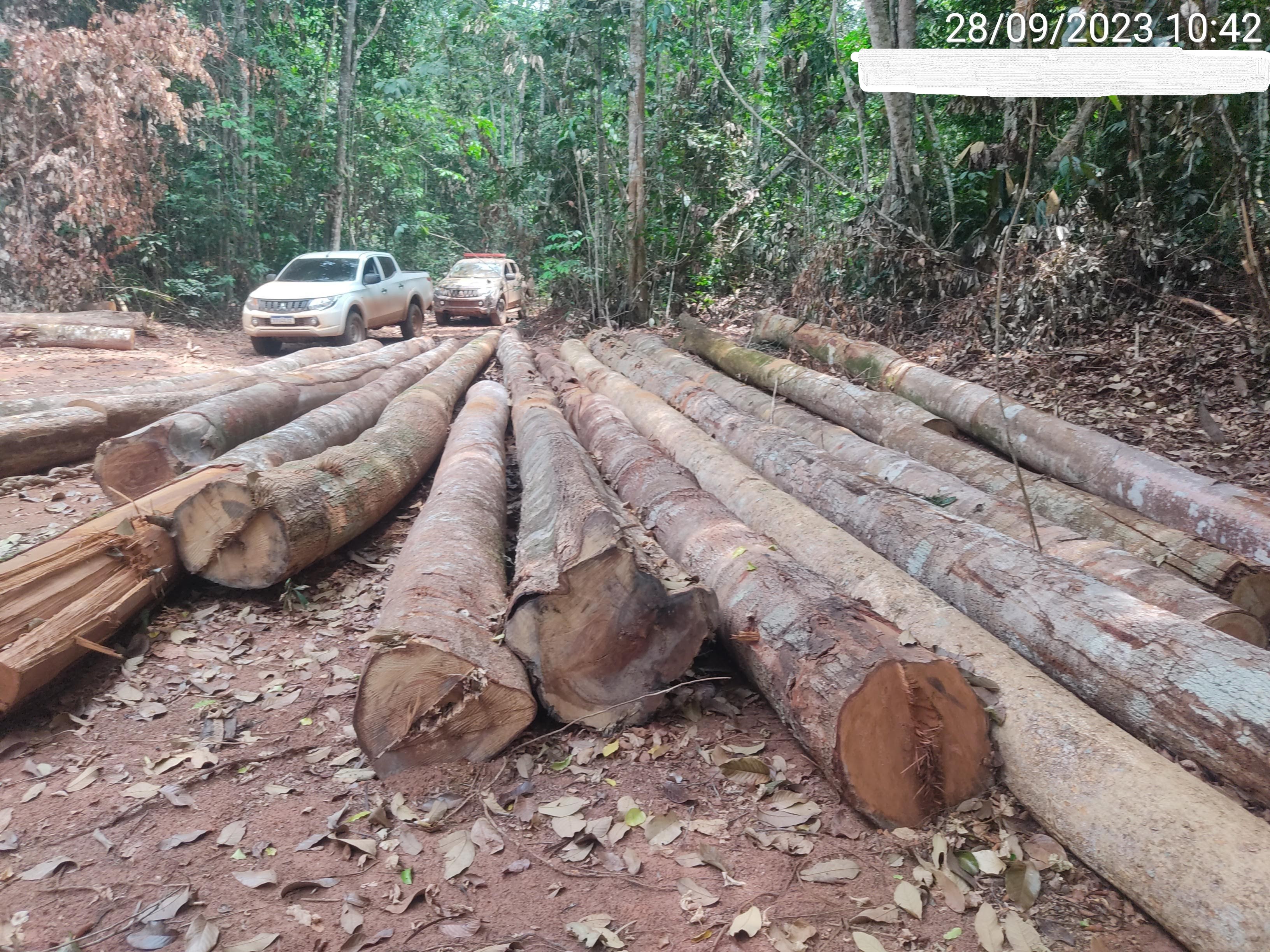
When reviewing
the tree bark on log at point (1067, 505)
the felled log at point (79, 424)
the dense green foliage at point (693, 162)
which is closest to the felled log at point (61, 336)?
the dense green foliage at point (693, 162)

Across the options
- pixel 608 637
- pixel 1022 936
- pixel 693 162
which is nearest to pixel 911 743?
pixel 1022 936

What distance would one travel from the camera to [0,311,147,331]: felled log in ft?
40.0

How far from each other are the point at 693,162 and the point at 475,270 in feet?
24.8

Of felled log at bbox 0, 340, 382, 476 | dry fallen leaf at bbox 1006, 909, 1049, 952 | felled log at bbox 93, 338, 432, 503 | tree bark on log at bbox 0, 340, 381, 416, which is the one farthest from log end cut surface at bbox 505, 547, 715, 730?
tree bark on log at bbox 0, 340, 381, 416

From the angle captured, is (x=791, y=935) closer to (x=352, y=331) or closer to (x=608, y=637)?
(x=608, y=637)

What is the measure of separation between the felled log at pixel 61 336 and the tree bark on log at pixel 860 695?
1283cm

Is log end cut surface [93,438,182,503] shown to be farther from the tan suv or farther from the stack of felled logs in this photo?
the tan suv

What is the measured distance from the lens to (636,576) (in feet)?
9.82

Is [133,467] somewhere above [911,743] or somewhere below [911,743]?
above

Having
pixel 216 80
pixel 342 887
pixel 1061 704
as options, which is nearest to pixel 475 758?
pixel 342 887

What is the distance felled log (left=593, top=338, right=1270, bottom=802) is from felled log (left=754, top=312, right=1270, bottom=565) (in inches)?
22.0

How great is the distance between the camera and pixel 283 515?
13.3 feet

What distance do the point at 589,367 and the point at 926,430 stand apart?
4.91 metres

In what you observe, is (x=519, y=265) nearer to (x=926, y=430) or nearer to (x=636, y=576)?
(x=926, y=430)
